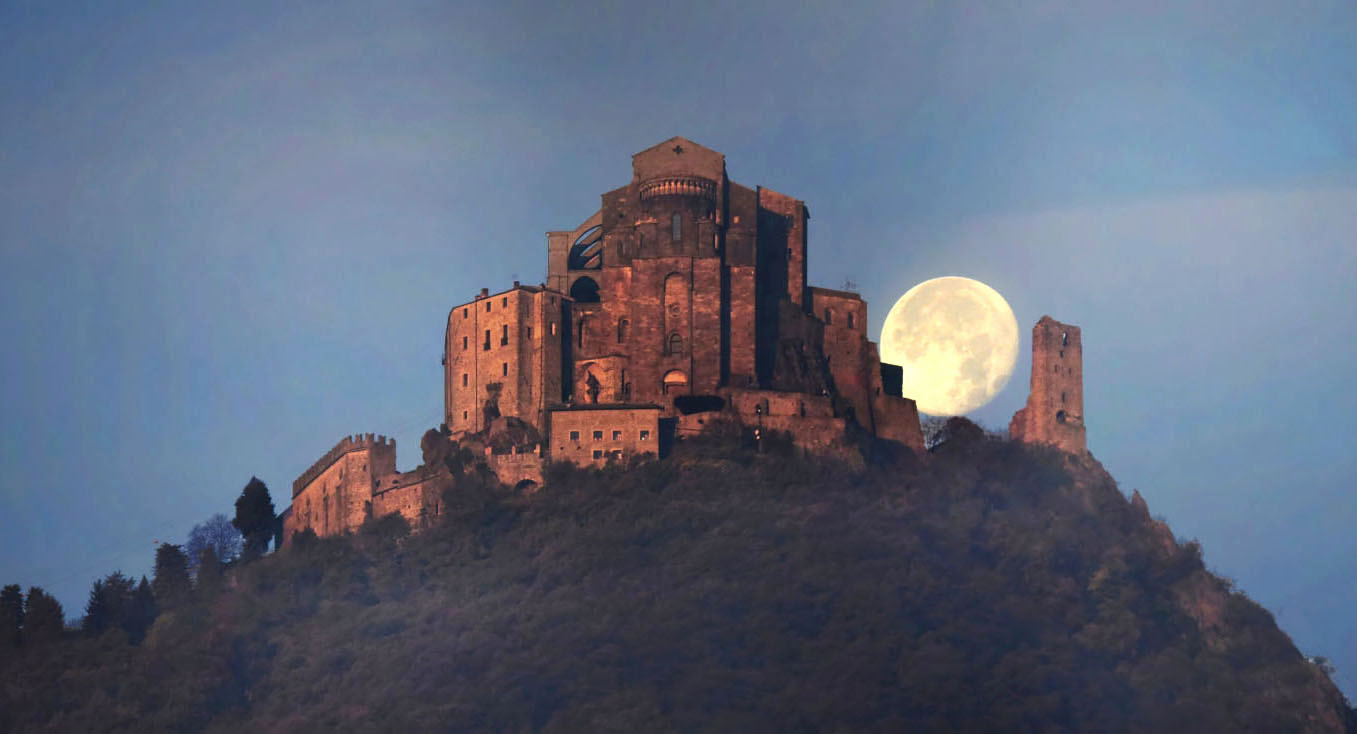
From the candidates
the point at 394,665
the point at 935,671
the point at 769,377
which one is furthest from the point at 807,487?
the point at 394,665

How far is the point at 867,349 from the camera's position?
114 meters

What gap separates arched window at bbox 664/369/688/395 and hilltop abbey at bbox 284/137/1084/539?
0.17 feet

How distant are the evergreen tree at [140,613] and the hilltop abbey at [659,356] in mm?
8289

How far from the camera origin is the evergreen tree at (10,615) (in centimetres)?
10350

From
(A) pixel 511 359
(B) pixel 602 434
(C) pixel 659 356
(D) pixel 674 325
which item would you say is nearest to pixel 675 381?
(C) pixel 659 356

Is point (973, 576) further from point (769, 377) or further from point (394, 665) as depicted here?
point (394, 665)

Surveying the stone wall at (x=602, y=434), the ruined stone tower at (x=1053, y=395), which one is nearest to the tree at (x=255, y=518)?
the stone wall at (x=602, y=434)

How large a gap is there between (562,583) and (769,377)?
17.5 meters

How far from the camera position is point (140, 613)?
344 feet

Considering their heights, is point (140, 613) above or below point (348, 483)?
below

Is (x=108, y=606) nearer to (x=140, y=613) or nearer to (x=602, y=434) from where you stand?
(x=140, y=613)

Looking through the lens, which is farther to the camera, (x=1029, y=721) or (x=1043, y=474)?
(x=1043, y=474)

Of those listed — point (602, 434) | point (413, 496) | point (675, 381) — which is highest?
point (675, 381)

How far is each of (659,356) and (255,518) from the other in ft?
71.5
